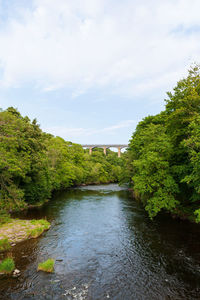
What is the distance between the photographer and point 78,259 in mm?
12133

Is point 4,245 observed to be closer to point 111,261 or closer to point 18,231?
point 18,231

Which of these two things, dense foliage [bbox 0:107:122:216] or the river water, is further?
dense foliage [bbox 0:107:122:216]

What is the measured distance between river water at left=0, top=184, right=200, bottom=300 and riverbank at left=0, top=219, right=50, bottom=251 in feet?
2.25

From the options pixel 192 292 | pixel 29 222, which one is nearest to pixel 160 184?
pixel 192 292

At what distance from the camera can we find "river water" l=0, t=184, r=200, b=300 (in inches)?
354

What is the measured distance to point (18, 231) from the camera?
15875 millimetres

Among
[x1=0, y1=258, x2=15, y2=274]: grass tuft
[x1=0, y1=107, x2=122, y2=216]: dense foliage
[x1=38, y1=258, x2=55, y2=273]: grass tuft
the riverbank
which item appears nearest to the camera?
[x1=0, y1=258, x2=15, y2=274]: grass tuft

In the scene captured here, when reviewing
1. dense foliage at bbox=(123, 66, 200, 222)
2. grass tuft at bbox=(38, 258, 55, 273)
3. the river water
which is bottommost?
the river water

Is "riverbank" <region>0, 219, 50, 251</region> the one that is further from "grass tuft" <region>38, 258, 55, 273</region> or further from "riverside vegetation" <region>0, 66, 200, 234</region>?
"grass tuft" <region>38, 258, 55, 273</region>

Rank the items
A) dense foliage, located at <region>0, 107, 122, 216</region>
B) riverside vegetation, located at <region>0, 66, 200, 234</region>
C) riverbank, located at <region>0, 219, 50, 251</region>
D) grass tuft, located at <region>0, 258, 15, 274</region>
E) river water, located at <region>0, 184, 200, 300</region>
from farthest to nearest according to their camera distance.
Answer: dense foliage, located at <region>0, 107, 122, 216</region> < riverside vegetation, located at <region>0, 66, 200, 234</region> < riverbank, located at <region>0, 219, 50, 251</region> < grass tuft, located at <region>0, 258, 15, 274</region> < river water, located at <region>0, 184, 200, 300</region>

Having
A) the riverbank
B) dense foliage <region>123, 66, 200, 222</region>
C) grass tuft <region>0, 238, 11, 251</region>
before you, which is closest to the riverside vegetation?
dense foliage <region>123, 66, 200, 222</region>

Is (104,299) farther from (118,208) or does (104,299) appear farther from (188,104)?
(118,208)

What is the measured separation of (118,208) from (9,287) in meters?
18.6

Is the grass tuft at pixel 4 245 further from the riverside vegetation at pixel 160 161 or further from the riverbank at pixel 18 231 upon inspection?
the riverside vegetation at pixel 160 161
